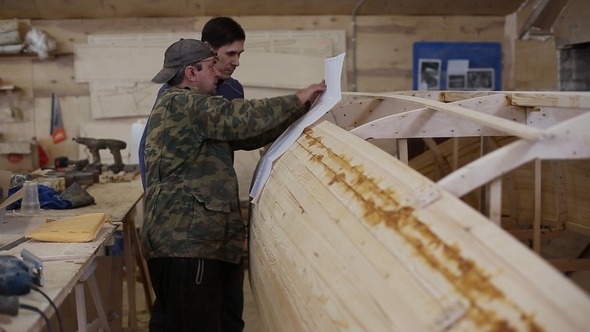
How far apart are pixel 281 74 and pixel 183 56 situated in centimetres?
384

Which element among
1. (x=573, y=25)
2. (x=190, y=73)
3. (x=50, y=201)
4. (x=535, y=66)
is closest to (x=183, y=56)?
(x=190, y=73)

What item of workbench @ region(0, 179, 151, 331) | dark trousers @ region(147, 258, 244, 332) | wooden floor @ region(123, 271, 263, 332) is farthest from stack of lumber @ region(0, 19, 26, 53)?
dark trousers @ region(147, 258, 244, 332)

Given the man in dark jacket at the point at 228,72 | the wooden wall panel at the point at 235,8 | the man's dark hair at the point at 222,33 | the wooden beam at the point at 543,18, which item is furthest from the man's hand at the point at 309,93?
the wooden beam at the point at 543,18

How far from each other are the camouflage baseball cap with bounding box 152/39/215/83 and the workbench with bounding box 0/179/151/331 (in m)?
0.82

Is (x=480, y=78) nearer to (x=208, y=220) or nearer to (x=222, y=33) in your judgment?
(x=222, y=33)

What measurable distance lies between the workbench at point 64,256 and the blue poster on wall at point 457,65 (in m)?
3.91

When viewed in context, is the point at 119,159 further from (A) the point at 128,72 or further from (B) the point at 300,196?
(B) the point at 300,196

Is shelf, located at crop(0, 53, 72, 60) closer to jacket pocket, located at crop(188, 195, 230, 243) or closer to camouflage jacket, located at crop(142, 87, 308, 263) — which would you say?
camouflage jacket, located at crop(142, 87, 308, 263)

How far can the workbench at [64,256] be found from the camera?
1.97 m

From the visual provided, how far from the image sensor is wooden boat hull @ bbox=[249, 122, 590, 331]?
4.23 ft

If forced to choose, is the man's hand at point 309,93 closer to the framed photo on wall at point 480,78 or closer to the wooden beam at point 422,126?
the wooden beam at point 422,126

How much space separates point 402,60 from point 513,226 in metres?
2.98

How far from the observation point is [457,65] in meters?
7.21

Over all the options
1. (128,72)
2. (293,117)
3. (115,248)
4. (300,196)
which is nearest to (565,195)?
(293,117)
